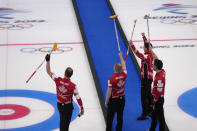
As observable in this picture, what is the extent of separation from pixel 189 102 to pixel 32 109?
3.04 m

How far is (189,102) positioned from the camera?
768 centimetres

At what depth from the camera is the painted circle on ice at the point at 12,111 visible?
6.96 meters

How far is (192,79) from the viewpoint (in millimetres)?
8609

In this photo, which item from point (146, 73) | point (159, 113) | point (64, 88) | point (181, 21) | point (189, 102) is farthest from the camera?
point (181, 21)

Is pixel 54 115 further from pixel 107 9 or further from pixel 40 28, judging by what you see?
pixel 107 9

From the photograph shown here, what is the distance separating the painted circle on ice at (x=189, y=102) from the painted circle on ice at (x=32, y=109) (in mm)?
2045

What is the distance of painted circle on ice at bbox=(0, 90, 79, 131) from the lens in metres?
6.70

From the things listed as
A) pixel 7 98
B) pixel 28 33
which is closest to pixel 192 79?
pixel 7 98

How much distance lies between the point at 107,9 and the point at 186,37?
3215 millimetres

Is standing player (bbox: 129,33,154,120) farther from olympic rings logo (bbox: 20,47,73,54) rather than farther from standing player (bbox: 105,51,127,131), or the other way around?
olympic rings logo (bbox: 20,47,73,54)

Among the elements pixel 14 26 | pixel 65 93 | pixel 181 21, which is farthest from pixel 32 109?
pixel 181 21

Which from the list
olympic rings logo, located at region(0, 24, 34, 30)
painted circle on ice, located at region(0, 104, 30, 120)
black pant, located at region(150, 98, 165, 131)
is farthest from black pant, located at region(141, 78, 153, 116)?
olympic rings logo, located at region(0, 24, 34, 30)

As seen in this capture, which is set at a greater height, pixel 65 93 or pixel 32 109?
pixel 65 93

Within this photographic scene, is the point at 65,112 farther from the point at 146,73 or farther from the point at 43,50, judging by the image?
the point at 43,50
